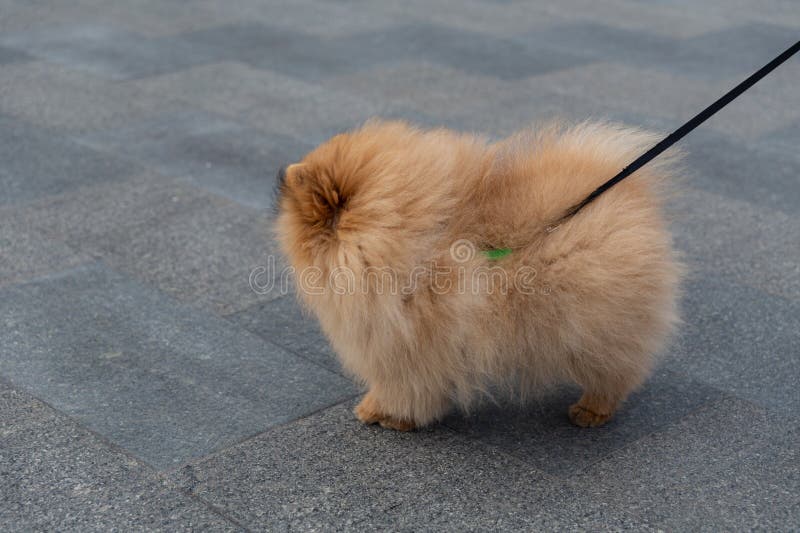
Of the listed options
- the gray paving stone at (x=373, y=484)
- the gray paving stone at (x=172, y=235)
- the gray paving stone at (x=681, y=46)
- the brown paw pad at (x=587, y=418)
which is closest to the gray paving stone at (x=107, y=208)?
the gray paving stone at (x=172, y=235)

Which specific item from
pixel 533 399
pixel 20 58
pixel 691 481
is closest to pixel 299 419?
pixel 533 399

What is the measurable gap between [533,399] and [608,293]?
2.55 ft

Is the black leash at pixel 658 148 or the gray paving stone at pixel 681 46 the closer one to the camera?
the black leash at pixel 658 148

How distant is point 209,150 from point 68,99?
155cm

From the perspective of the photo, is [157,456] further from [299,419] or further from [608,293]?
[608,293]

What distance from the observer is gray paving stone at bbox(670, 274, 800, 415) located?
3.91 metres

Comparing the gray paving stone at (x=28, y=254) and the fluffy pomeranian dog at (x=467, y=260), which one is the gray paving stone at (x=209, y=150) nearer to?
the gray paving stone at (x=28, y=254)

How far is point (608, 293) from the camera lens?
3.15 m

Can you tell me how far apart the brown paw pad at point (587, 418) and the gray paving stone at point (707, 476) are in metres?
0.16

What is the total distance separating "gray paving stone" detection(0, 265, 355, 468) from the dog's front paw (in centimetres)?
22

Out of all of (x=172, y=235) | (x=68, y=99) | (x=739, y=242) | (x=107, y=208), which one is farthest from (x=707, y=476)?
(x=68, y=99)

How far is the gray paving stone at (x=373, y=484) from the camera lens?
305 cm

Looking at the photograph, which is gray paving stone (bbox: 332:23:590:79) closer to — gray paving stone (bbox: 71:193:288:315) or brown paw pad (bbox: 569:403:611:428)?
gray paving stone (bbox: 71:193:288:315)

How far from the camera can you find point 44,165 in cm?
604
